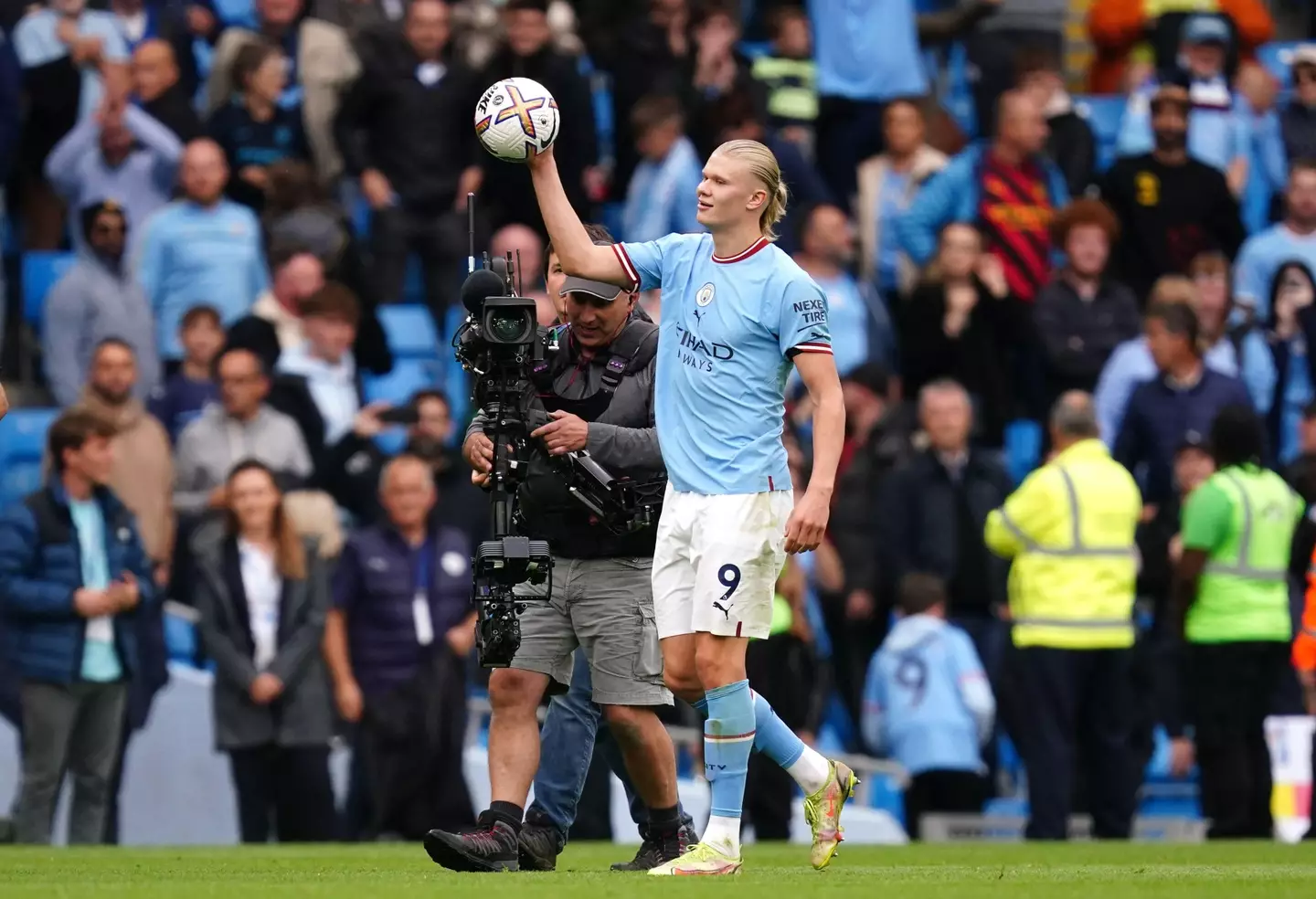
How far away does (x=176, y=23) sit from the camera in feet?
60.6

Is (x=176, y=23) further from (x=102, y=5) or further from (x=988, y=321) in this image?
(x=988, y=321)

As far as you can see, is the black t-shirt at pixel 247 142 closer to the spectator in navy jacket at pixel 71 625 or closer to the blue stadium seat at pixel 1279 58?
the spectator in navy jacket at pixel 71 625

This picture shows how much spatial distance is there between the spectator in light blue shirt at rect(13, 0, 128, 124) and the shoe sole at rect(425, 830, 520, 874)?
352 inches

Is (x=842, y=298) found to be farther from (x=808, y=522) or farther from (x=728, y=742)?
(x=808, y=522)

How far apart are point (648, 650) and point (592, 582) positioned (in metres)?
0.32

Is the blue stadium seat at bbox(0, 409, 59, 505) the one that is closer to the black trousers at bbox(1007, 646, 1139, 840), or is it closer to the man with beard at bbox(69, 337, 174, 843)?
the man with beard at bbox(69, 337, 174, 843)

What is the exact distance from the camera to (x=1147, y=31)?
72.8ft

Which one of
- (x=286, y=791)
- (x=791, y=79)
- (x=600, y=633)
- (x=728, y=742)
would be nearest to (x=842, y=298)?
(x=791, y=79)

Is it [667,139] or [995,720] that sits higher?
[667,139]

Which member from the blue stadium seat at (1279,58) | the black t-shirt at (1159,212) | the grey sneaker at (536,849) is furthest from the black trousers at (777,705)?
the blue stadium seat at (1279,58)

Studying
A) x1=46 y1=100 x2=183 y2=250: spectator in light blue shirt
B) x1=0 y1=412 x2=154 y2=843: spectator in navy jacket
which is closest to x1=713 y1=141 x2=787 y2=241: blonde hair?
x1=0 y1=412 x2=154 y2=843: spectator in navy jacket

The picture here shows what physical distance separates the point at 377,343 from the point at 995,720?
4.49 meters

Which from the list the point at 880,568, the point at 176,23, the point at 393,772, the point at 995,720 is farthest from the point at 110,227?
the point at 995,720

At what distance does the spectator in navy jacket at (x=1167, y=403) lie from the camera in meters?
16.7
